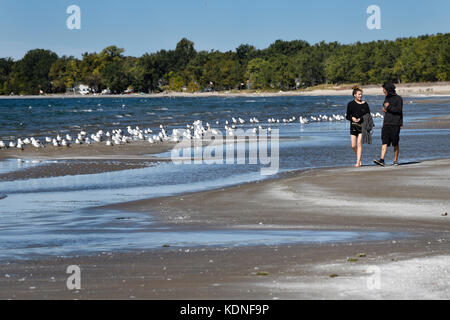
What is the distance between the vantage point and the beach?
6902mm

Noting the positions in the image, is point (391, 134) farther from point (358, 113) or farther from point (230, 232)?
point (230, 232)

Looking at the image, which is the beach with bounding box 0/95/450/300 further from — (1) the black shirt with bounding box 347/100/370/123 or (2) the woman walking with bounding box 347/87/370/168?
(1) the black shirt with bounding box 347/100/370/123

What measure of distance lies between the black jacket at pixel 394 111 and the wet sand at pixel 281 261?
13.0 ft

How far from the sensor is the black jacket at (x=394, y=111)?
17000mm

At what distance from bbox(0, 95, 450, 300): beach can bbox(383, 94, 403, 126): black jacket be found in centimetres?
105

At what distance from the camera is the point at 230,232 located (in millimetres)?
10117

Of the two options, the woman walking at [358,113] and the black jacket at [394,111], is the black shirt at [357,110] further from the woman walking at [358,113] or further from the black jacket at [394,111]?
the black jacket at [394,111]

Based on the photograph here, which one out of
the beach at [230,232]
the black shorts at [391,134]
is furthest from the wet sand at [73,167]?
the black shorts at [391,134]

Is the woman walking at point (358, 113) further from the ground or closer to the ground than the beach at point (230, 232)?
further from the ground

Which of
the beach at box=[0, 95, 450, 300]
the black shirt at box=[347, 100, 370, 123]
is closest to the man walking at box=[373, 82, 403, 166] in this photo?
the black shirt at box=[347, 100, 370, 123]

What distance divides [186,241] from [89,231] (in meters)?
1.77
